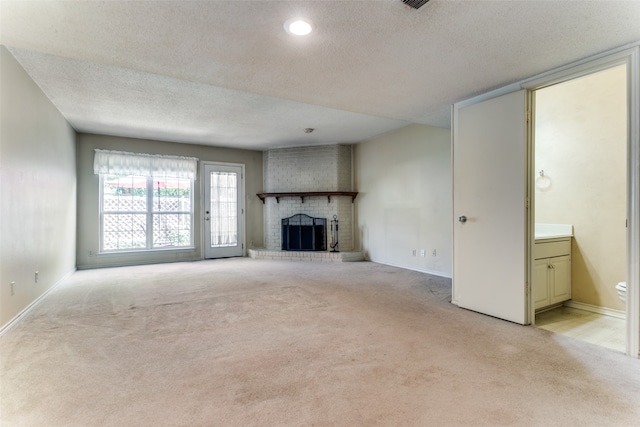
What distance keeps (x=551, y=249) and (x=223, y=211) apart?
5.88 m

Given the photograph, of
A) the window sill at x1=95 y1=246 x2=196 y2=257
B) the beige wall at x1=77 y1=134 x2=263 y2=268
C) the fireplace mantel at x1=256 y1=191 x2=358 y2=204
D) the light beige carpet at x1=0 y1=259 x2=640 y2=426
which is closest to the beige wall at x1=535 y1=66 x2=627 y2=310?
the light beige carpet at x1=0 y1=259 x2=640 y2=426

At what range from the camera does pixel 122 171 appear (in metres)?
5.75

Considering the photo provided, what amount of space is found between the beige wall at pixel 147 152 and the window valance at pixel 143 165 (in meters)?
0.14

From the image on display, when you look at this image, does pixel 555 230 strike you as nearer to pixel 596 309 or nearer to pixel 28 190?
pixel 596 309

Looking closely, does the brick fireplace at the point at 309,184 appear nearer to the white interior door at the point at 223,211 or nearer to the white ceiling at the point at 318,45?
the white interior door at the point at 223,211

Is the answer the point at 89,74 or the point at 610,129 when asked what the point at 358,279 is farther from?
the point at 89,74

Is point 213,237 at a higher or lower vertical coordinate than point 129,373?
higher

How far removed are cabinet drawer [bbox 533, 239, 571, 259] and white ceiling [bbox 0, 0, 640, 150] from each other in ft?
5.23

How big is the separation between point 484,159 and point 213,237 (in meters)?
5.53

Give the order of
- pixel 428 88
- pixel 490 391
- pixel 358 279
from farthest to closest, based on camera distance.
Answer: pixel 358 279
pixel 428 88
pixel 490 391

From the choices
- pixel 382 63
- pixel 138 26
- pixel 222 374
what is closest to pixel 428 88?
pixel 382 63

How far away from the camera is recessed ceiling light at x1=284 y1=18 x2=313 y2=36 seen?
6.28ft

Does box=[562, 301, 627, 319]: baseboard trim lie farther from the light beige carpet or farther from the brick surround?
the brick surround

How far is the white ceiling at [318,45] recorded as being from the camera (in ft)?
5.93
